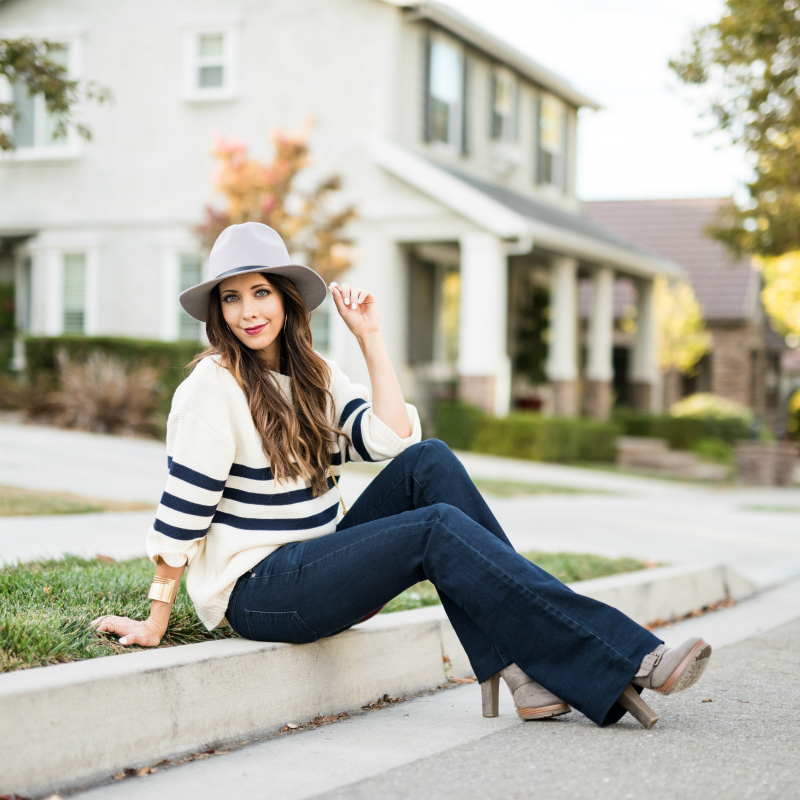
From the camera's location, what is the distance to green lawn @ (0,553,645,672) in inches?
127

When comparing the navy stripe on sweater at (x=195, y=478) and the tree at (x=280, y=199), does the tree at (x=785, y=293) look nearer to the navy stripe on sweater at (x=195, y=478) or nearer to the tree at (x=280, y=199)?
the tree at (x=280, y=199)

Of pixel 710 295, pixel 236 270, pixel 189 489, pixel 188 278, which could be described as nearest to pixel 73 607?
pixel 189 489

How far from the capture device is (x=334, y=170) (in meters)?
17.5

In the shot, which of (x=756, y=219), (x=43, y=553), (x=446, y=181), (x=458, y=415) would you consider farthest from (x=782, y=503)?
(x=43, y=553)

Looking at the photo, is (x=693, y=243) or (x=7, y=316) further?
(x=693, y=243)

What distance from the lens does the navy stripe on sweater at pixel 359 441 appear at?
3.89 meters

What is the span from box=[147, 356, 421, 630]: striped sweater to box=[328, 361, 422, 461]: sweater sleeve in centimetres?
25

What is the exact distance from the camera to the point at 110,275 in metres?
19.5

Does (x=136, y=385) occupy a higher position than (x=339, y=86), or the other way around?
(x=339, y=86)

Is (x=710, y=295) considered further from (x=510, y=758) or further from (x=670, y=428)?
(x=510, y=758)

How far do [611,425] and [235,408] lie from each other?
1583cm

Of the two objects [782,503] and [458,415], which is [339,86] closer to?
[458,415]

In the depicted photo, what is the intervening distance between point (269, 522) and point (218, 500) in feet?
0.68

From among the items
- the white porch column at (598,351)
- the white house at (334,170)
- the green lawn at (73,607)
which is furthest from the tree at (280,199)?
the green lawn at (73,607)
